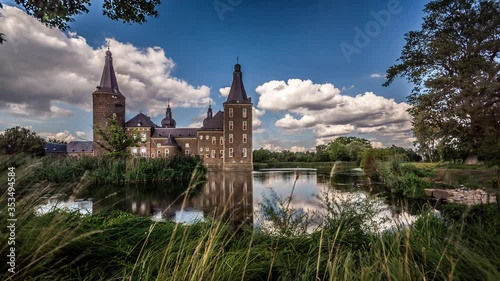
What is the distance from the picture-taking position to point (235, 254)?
7.90 ft

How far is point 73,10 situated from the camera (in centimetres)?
492

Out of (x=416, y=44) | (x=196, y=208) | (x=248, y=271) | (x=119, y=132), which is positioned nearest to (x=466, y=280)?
(x=248, y=271)

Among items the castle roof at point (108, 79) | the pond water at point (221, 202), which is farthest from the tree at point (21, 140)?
the pond water at point (221, 202)

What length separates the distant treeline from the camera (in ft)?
23.4

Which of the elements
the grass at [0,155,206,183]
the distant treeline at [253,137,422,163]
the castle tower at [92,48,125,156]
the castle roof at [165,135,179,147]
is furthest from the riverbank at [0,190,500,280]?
the castle roof at [165,135,179,147]

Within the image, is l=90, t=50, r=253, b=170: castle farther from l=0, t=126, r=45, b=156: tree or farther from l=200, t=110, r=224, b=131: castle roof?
l=0, t=126, r=45, b=156: tree

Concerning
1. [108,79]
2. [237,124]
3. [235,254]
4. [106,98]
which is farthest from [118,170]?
[108,79]

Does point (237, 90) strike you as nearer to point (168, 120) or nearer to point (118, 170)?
point (168, 120)

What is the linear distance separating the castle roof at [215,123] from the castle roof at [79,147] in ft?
76.0

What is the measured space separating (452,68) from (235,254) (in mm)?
13292

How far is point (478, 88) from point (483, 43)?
3338 millimetres

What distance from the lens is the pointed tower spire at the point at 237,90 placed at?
46641 millimetres

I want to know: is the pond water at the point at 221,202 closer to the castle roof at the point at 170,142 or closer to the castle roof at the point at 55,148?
the castle roof at the point at 170,142

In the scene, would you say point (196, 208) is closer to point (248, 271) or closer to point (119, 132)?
point (248, 271)
